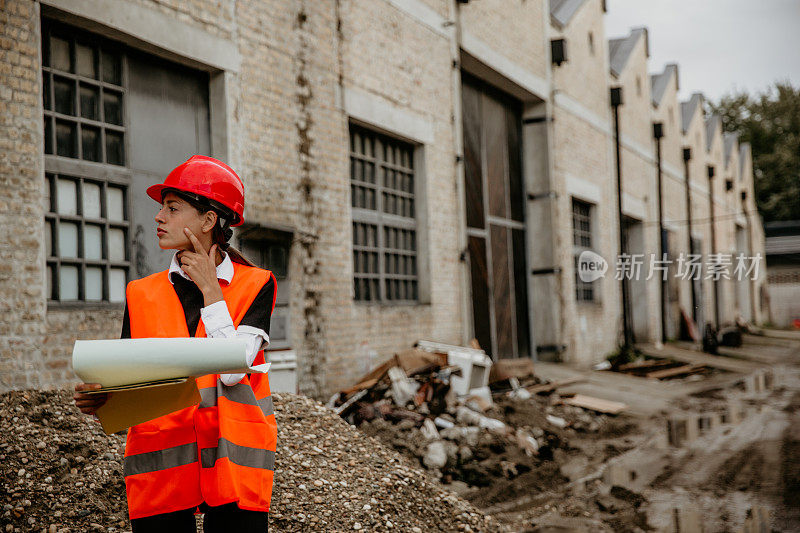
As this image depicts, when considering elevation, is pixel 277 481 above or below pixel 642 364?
above

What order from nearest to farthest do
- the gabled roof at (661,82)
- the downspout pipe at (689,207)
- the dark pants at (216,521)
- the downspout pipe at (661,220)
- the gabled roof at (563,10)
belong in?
the dark pants at (216,521), the gabled roof at (563,10), the downspout pipe at (661,220), the gabled roof at (661,82), the downspout pipe at (689,207)

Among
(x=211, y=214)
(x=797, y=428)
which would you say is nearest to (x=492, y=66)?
(x=797, y=428)

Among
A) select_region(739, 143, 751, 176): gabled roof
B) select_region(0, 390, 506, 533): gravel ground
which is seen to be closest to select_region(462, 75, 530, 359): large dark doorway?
select_region(0, 390, 506, 533): gravel ground

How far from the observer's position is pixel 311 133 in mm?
8773

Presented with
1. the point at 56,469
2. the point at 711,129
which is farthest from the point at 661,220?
the point at 56,469

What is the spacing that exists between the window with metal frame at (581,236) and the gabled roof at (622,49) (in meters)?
4.81

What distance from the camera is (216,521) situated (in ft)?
7.54

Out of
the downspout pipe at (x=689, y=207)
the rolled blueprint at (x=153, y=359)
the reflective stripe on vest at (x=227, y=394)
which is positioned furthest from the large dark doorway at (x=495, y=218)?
the downspout pipe at (x=689, y=207)

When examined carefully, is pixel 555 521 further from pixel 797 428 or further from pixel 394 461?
pixel 797 428

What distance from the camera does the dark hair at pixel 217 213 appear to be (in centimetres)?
244

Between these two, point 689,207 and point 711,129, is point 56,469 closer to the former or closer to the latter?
point 689,207

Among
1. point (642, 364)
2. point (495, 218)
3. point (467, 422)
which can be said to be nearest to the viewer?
point (467, 422)

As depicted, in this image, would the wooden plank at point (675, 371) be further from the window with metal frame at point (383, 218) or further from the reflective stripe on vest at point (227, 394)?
the reflective stripe on vest at point (227, 394)

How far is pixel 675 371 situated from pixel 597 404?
5841mm
